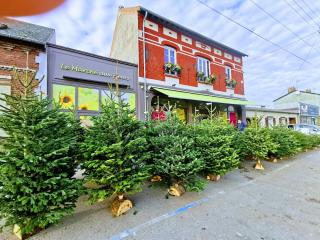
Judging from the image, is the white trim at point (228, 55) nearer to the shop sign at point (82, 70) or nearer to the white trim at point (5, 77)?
the shop sign at point (82, 70)

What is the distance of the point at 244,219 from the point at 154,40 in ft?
34.9

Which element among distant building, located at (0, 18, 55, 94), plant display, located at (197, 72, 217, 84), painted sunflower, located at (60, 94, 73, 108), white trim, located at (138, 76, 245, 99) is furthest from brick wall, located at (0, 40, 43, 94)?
plant display, located at (197, 72, 217, 84)

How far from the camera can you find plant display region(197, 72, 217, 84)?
13664 millimetres

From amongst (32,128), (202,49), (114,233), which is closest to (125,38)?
(202,49)

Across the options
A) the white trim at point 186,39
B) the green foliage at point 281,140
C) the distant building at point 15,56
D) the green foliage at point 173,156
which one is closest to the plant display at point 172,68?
the white trim at point 186,39

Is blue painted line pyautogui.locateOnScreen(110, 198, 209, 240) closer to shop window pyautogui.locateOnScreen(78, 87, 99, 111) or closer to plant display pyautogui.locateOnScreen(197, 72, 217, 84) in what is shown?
shop window pyautogui.locateOnScreen(78, 87, 99, 111)

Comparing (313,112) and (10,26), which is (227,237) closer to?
(10,26)

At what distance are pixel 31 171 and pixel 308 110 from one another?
135 feet

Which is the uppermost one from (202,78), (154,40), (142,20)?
(142,20)

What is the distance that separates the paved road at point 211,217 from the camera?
318 centimetres

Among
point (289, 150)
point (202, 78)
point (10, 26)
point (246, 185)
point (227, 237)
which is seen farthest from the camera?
point (202, 78)

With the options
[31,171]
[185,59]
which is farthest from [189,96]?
[31,171]

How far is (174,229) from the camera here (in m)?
3.32

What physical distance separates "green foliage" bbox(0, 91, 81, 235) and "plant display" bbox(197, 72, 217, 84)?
39.1ft
